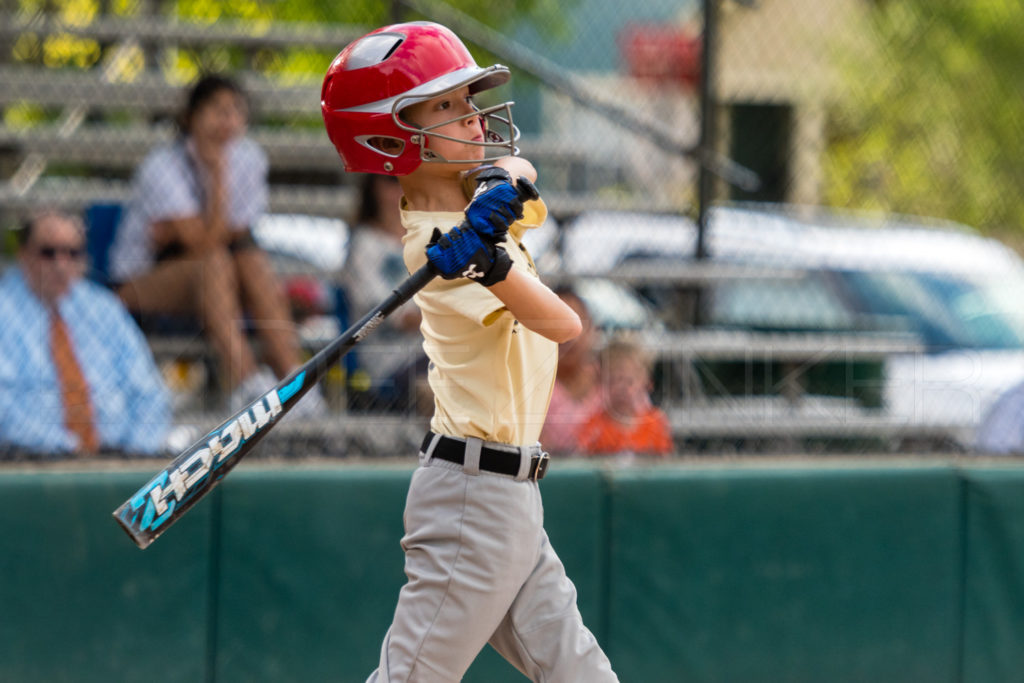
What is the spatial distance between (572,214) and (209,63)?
6.28 ft

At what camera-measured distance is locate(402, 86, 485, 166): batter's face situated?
7.34 ft

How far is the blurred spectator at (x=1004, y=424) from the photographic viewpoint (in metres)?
4.04

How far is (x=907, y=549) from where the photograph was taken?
3477 mm

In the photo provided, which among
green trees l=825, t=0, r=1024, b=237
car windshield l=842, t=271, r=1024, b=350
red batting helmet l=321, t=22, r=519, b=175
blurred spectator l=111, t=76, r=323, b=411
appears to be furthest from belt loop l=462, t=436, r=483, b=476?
car windshield l=842, t=271, r=1024, b=350

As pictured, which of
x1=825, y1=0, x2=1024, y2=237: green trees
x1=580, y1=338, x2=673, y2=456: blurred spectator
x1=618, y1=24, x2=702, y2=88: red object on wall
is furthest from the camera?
x1=618, y1=24, x2=702, y2=88: red object on wall

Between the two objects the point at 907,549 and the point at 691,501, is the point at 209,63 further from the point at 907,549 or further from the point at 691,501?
the point at 907,549

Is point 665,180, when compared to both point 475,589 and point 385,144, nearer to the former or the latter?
point 385,144

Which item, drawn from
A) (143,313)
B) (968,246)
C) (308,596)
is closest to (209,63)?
(143,313)

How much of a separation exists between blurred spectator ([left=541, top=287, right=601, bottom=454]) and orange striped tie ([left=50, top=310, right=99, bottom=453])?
4.56 feet

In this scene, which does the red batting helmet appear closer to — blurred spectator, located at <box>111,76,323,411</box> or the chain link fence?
the chain link fence

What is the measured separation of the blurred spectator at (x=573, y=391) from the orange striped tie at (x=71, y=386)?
139 centimetres

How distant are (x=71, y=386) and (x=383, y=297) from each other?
1114 millimetres

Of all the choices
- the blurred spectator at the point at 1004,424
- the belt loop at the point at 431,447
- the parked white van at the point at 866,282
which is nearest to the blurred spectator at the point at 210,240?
the parked white van at the point at 866,282

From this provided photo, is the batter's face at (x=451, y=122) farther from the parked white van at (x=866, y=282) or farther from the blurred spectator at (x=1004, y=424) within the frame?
the blurred spectator at (x=1004, y=424)
